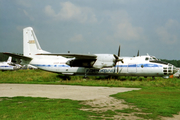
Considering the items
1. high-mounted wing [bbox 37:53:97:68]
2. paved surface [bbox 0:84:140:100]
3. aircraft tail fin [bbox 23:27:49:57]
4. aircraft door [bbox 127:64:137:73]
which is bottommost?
paved surface [bbox 0:84:140:100]

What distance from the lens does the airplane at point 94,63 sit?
2511 centimetres

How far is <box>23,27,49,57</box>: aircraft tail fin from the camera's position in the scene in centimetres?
3075

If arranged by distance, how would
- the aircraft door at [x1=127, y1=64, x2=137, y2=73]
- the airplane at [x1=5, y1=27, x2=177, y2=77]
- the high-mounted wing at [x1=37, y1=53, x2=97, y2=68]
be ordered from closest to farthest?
1. the airplane at [x1=5, y1=27, x2=177, y2=77]
2. the high-mounted wing at [x1=37, y1=53, x2=97, y2=68]
3. the aircraft door at [x1=127, y1=64, x2=137, y2=73]

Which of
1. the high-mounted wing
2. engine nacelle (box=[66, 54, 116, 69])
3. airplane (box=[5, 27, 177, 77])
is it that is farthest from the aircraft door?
the high-mounted wing

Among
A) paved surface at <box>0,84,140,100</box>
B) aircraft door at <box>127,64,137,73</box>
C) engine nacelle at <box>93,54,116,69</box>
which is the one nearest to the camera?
paved surface at <box>0,84,140,100</box>

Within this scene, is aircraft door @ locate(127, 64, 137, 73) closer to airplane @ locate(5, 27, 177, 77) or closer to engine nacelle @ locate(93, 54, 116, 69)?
airplane @ locate(5, 27, 177, 77)

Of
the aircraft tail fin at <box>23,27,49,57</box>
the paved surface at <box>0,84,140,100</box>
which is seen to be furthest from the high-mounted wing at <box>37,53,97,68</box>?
the paved surface at <box>0,84,140,100</box>

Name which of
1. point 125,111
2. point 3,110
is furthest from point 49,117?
point 125,111

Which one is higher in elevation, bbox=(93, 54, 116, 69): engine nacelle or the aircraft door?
bbox=(93, 54, 116, 69): engine nacelle

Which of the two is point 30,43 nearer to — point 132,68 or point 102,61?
point 102,61

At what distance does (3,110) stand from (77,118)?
3262mm

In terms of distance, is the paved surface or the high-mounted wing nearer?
the paved surface

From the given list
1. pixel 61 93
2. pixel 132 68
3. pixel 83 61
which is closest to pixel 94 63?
pixel 83 61

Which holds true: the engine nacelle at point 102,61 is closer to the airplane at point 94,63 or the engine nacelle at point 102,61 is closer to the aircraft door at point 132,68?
the airplane at point 94,63
